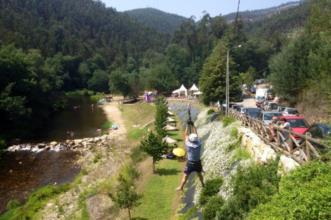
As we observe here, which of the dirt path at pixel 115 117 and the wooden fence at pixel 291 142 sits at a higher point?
the wooden fence at pixel 291 142

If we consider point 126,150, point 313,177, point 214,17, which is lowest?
point 126,150

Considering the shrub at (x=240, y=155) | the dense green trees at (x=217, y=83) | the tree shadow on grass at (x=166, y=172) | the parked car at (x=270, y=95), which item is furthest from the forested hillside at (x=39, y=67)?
the shrub at (x=240, y=155)

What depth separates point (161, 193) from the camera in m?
25.7

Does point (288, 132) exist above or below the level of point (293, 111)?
above

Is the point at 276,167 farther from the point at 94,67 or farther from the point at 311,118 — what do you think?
the point at 94,67

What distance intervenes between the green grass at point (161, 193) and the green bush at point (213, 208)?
513 cm

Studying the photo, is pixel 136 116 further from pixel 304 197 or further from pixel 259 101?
pixel 304 197

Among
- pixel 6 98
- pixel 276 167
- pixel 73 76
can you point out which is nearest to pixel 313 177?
pixel 276 167

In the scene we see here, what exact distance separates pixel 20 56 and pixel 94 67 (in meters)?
80.3

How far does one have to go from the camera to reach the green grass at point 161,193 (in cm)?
2259

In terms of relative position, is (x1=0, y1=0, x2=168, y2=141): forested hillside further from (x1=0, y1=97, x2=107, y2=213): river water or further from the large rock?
the large rock

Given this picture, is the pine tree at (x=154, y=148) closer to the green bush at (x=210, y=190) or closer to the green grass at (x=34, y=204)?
the green grass at (x=34, y=204)

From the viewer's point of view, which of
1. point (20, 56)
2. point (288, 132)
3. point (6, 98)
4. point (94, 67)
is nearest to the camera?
point (288, 132)

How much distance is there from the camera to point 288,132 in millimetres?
15977
